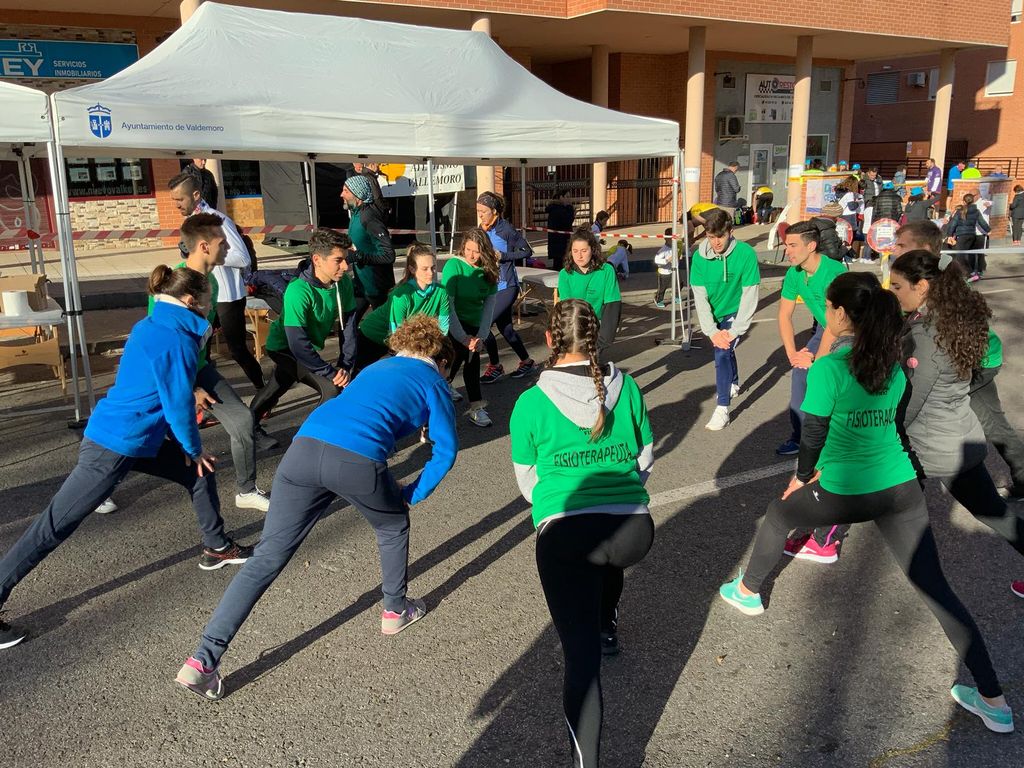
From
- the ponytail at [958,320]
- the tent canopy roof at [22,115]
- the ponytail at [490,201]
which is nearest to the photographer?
the ponytail at [958,320]

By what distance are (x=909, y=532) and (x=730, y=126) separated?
24539 millimetres

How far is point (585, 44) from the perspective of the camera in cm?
2177

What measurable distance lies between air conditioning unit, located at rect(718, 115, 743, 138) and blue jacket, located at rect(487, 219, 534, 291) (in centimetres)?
1874

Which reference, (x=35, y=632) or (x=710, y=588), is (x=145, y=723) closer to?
(x=35, y=632)

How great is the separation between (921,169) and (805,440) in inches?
1257

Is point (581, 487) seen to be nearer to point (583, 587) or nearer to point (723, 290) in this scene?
point (583, 587)

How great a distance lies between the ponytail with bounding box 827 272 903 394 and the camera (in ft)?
10.6

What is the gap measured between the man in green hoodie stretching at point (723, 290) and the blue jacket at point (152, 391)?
437cm

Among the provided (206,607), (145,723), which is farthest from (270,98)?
(145,723)

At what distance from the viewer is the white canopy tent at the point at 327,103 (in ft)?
22.7

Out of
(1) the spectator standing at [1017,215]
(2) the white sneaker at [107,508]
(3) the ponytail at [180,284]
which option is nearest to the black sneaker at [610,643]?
(3) the ponytail at [180,284]

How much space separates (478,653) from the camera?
12.3 feet

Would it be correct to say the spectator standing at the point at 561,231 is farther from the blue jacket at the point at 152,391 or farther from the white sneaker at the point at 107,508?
the blue jacket at the point at 152,391

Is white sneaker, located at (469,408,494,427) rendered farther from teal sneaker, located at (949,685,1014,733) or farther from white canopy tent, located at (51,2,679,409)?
teal sneaker, located at (949,685,1014,733)
